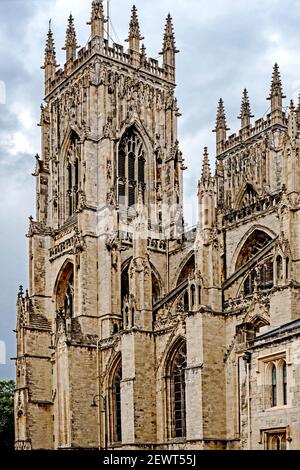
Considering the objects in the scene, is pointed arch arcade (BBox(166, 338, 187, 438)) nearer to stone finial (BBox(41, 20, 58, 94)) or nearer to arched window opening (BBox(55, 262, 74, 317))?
arched window opening (BBox(55, 262, 74, 317))

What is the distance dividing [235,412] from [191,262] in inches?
655

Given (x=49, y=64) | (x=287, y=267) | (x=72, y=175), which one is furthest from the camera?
(x=49, y=64)

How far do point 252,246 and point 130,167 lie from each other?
1042 centimetres

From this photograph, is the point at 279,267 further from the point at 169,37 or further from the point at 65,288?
the point at 169,37

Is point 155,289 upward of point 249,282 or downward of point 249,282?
upward

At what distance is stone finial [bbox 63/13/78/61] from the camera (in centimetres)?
5919

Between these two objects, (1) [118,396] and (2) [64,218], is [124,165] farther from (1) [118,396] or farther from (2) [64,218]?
(1) [118,396]

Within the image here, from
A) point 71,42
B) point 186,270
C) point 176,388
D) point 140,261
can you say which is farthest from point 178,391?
point 71,42

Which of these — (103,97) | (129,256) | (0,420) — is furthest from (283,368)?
(0,420)

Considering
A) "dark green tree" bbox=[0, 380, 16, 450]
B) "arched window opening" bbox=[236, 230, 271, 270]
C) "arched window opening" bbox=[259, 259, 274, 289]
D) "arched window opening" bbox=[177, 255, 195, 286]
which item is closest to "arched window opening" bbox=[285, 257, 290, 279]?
"arched window opening" bbox=[259, 259, 274, 289]

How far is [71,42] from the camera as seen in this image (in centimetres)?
5966

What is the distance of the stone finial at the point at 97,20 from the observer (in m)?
56.5

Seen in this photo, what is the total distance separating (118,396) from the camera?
4891 centimetres

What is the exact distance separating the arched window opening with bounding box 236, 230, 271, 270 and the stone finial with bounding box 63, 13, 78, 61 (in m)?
18.0
